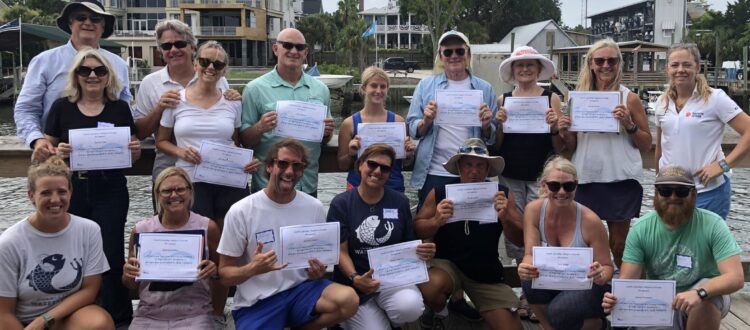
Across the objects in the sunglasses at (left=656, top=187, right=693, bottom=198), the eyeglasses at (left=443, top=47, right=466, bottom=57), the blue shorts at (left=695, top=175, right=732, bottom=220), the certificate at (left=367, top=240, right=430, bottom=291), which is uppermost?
the eyeglasses at (left=443, top=47, right=466, bottom=57)

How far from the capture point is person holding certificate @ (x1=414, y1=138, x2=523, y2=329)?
453 cm

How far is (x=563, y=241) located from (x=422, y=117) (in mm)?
1365

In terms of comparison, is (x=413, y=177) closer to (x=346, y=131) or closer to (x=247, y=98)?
(x=346, y=131)

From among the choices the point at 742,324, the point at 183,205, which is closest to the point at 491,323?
the point at 742,324

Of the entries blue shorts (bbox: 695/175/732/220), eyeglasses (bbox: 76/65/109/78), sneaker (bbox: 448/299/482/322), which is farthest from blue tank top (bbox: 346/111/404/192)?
blue shorts (bbox: 695/175/732/220)

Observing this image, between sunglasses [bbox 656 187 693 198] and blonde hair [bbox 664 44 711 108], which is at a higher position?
blonde hair [bbox 664 44 711 108]

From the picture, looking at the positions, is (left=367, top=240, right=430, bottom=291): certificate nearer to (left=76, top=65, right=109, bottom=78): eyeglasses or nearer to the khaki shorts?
the khaki shorts

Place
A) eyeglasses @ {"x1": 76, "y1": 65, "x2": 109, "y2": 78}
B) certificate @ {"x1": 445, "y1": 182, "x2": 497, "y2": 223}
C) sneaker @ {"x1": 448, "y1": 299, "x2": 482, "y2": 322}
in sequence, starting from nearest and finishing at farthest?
eyeglasses @ {"x1": 76, "y1": 65, "x2": 109, "y2": 78} → certificate @ {"x1": 445, "y1": 182, "x2": 497, "y2": 223} → sneaker @ {"x1": 448, "y1": 299, "x2": 482, "y2": 322}

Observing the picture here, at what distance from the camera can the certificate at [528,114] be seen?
476cm

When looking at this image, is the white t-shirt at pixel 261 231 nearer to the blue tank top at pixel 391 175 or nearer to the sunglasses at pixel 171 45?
the blue tank top at pixel 391 175

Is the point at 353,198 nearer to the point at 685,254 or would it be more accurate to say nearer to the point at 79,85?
the point at 79,85

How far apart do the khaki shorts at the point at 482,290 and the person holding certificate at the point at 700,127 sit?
1439mm

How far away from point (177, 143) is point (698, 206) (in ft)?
11.7

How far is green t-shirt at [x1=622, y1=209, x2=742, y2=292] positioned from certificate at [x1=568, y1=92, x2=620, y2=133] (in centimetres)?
74
